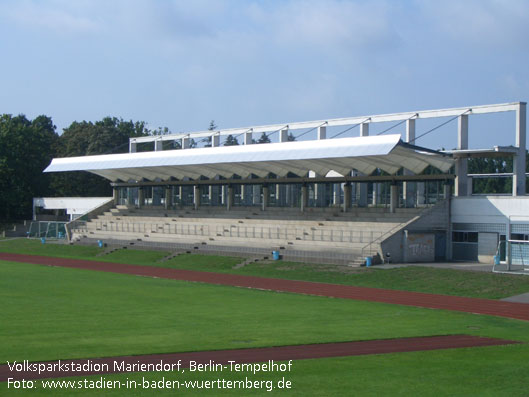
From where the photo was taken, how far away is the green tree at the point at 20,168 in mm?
84125

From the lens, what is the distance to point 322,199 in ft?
190

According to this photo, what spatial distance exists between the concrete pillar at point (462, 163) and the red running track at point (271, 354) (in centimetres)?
2898

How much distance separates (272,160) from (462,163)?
13467mm

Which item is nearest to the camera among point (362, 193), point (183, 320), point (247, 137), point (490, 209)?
point (183, 320)

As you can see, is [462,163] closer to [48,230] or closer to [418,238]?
[418,238]

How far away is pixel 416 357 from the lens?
52.8 feet

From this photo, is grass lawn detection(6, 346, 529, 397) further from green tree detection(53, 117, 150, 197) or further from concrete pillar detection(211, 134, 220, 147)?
green tree detection(53, 117, 150, 197)

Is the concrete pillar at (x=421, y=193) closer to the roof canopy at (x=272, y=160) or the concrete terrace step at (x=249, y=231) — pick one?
the roof canopy at (x=272, y=160)

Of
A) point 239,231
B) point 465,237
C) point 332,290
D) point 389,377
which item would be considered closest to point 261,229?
point 239,231

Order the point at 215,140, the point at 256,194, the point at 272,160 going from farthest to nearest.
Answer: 1. the point at 215,140
2. the point at 256,194
3. the point at 272,160

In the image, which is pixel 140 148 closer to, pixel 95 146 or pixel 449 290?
pixel 95 146

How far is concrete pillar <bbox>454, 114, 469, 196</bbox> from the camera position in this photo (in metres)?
47.0

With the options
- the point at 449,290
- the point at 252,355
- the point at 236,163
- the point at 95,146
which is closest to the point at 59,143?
the point at 95,146

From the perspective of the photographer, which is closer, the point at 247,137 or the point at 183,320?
the point at 183,320
